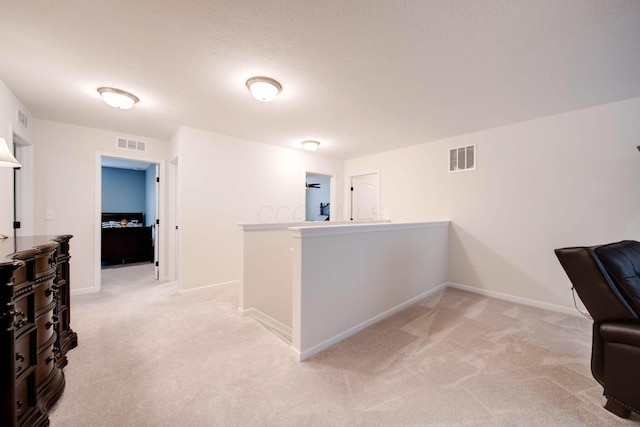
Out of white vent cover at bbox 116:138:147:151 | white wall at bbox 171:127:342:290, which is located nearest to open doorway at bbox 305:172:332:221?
white wall at bbox 171:127:342:290

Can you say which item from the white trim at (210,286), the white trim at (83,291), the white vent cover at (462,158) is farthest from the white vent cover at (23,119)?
the white vent cover at (462,158)

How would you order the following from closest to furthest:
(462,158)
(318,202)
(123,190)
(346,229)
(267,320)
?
(346,229) → (267,320) → (462,158) → (123,190) → (318,202)

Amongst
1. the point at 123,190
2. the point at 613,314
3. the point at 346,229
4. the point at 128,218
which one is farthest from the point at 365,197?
the point at 123,190

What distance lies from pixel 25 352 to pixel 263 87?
7.95ft

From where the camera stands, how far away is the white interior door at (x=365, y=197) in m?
5.30

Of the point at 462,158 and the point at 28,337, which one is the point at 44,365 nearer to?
the point at 28,337

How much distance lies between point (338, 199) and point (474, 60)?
→ 4.03 meters

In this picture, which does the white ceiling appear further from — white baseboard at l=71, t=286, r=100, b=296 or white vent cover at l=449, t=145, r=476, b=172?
white baseboard at l=71, t=286, r=100, b=296

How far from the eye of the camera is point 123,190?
648 cm

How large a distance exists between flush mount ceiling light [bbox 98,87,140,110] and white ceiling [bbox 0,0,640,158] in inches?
4.1

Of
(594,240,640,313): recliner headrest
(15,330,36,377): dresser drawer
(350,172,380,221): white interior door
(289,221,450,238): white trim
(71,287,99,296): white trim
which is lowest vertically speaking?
(71,287,99,296): white trim

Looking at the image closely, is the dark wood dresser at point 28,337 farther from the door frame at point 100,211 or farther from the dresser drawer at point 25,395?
the door frame at point 100,211

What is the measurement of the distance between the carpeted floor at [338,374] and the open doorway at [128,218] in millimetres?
2923

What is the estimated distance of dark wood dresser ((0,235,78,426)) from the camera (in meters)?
1.04
